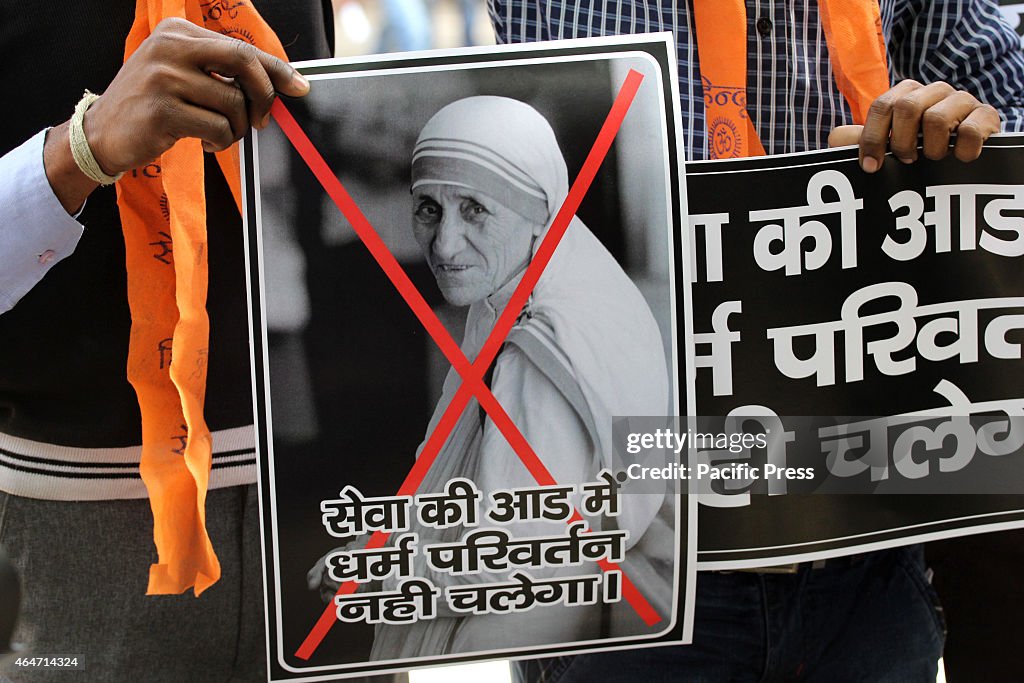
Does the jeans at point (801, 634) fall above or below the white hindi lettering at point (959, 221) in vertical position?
below

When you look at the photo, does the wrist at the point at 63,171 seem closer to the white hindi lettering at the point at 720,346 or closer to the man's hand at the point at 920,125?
the white hindi lettering at the point at 720,346

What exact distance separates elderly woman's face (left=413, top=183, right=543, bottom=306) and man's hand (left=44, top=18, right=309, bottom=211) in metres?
0.16

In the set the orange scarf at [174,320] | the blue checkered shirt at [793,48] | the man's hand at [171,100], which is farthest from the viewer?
the blue checkered shirt at [793,48]

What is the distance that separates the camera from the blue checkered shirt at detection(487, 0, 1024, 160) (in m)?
0.96

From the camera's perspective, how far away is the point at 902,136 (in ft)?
2.93

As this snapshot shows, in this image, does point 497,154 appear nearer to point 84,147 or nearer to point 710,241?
point 710,241

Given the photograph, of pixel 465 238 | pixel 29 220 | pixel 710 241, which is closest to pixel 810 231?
pixel 710 241

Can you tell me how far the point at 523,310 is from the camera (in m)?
0.85

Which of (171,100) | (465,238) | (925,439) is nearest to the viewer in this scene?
(171,100)

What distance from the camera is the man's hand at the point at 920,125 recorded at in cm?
89

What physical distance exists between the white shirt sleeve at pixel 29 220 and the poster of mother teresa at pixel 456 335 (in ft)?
0.54

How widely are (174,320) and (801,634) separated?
0.69 m

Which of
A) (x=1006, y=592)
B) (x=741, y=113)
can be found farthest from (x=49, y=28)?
(x=1006, y=592)

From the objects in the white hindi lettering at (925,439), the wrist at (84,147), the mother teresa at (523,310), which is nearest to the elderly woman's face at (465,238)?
the mother teresa at (523,310)
